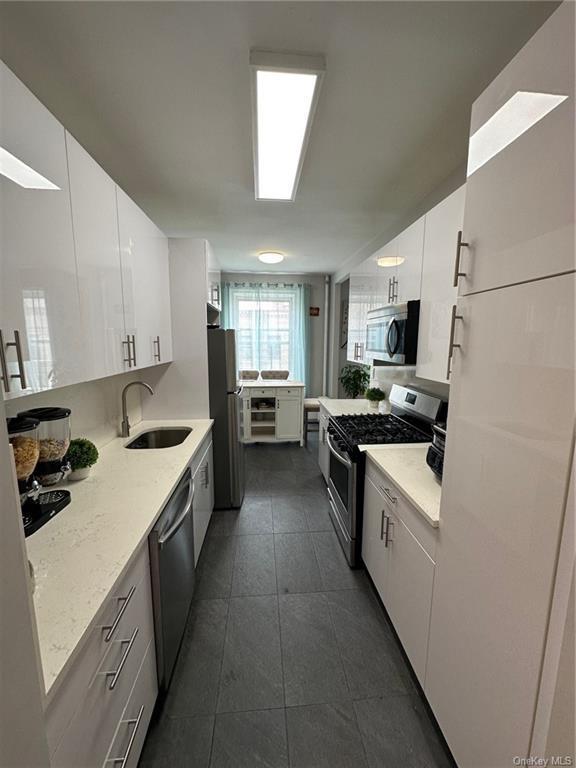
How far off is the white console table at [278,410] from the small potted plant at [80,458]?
280 cm

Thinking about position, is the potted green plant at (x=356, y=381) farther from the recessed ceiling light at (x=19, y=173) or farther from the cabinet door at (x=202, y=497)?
the recessed ceiling light at (x=19, y=173)

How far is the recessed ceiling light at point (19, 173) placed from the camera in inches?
32.7

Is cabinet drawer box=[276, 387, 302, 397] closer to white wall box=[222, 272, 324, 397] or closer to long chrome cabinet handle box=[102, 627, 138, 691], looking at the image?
white wall box=[222, 272, 324, 397]

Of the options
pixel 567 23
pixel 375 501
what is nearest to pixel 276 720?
pixel 375 501

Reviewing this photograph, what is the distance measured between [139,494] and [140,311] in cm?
105

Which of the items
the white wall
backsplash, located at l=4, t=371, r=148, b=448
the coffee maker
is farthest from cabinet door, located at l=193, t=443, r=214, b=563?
the white wall

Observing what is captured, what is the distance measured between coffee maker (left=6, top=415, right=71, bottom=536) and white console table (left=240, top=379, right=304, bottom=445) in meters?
3.08

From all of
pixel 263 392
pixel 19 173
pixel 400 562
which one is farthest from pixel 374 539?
pixel 263 392

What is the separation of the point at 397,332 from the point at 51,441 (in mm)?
1892

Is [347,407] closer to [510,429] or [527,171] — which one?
[510,429]

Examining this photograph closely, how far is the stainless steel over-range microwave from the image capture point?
6.10 feet


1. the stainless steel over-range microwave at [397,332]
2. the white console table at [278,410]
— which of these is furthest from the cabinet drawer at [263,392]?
the stainless steel over-range microwave at [397,332]

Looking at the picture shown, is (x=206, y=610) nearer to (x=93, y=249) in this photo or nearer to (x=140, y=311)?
(x=140, y=311)

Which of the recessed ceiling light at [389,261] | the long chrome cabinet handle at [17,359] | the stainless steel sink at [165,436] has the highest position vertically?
the recessed ceiling light at [389,261]
